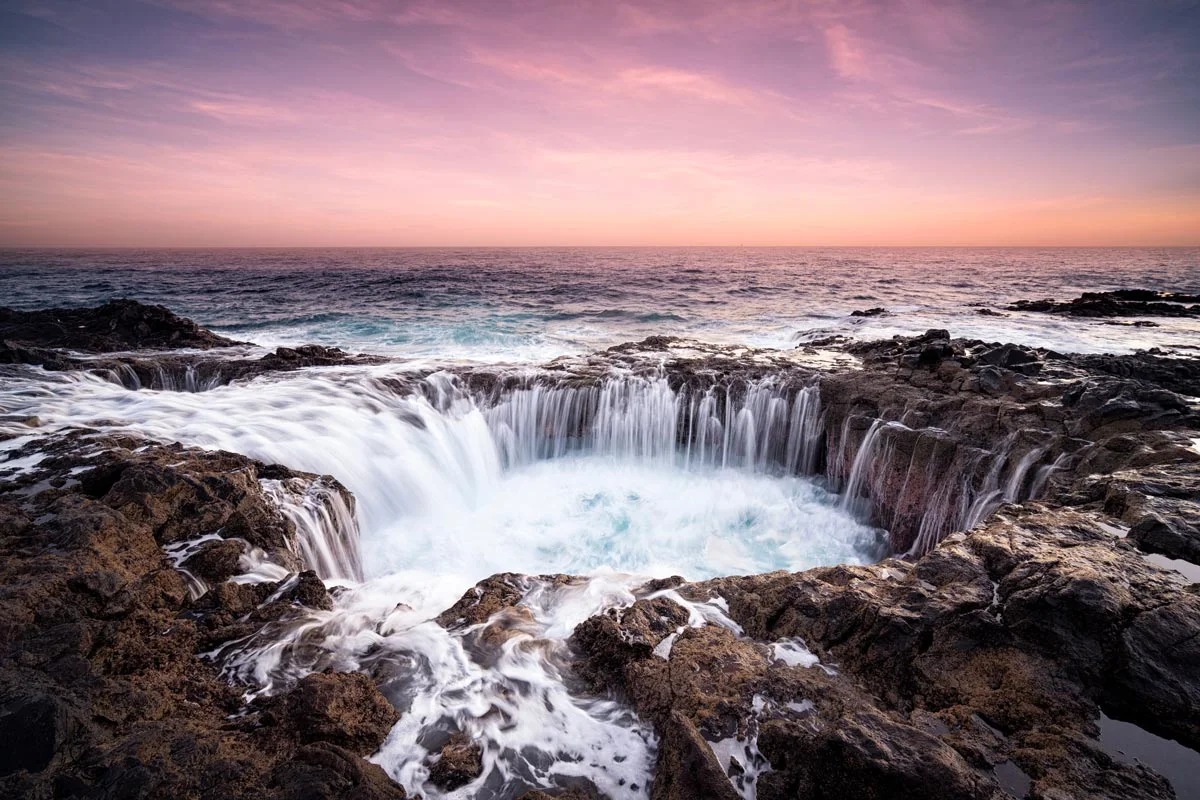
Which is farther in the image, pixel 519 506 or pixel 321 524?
pixel 519 506

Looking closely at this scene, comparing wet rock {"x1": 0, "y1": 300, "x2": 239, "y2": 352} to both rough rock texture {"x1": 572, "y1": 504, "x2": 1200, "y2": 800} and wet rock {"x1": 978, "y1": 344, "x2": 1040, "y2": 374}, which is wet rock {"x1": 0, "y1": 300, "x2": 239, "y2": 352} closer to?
rough rock texture {"x1": 572, "y1": 504, "x2": 1200, "y2": 800}

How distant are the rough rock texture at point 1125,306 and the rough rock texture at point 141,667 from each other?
110 ft

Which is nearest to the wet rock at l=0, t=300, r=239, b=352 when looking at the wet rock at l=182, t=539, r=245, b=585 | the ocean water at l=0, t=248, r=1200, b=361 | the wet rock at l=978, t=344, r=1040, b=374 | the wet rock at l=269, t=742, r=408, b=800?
the ocean water at l=0, t=248, r=1200, b=361

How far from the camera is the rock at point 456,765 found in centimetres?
305

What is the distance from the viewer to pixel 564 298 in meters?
37.3

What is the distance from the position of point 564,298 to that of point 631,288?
911 centimetres

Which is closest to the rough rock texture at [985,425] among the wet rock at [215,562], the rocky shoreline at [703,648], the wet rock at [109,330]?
the rocky shoreline at [703,648]

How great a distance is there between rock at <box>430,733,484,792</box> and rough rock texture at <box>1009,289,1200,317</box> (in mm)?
32956

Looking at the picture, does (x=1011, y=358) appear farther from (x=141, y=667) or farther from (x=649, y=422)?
(x=141, y=667)

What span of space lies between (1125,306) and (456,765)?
35552 millimetres

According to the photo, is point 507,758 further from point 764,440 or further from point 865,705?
point 764,440

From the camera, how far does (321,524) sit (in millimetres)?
6480

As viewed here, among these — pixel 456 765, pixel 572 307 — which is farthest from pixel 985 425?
pixel 572 307

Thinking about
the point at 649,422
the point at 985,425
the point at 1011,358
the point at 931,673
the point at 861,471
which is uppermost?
the point at 1011,358
